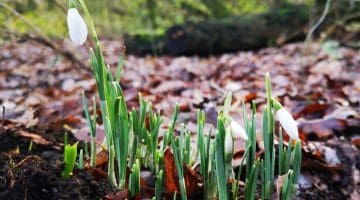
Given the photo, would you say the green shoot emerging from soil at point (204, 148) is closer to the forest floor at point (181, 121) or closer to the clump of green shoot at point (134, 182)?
the clump of green shoot at point (134, 182)

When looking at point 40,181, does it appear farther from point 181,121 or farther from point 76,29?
point 181,121

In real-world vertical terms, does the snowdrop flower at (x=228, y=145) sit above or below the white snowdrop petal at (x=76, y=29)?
below

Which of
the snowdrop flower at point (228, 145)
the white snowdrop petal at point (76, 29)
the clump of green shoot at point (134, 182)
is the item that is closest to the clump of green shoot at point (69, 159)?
the clump of green shoot at point (134, 182)

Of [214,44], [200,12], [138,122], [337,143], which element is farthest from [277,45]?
[138,122]

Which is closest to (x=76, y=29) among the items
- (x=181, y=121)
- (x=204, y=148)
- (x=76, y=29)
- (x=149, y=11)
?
(x=76, y=29)

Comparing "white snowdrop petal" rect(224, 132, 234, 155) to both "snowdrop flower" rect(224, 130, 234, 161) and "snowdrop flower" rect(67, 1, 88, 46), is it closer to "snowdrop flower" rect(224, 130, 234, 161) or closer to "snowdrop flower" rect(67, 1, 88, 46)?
"snowdrop flower" rect(224, 130, 234, 161)

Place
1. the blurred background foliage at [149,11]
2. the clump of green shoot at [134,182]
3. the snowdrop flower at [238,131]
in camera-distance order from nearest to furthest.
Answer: the snowdrop flower at [238,131]
the clump of green shoot at [134,182]
the blurred background foliage at [149,11]
